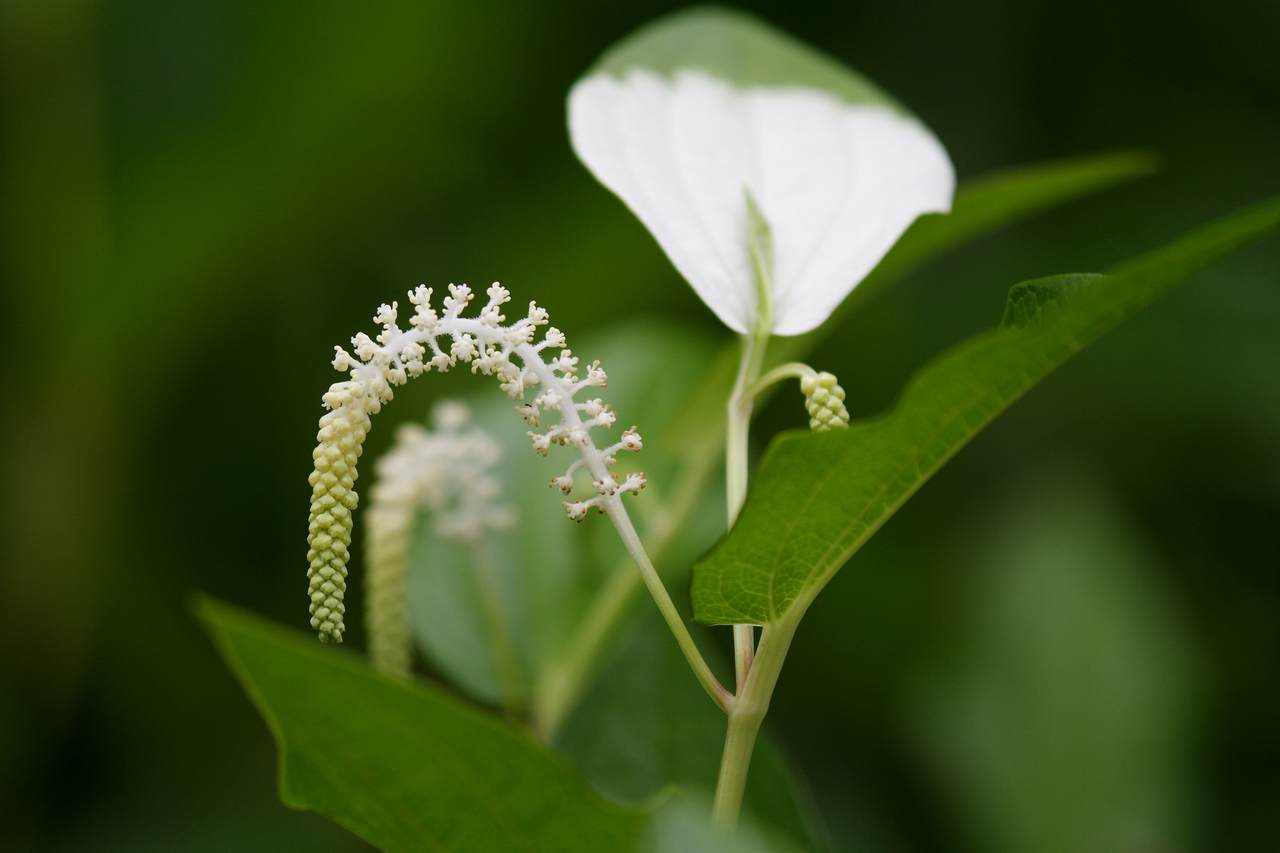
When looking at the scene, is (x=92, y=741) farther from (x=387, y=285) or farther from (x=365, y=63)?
(x=365, y=63)

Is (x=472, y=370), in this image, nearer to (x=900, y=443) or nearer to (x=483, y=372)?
(x=483, y=372)

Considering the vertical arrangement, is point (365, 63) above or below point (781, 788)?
above

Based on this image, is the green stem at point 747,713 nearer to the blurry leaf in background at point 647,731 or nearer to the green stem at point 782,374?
the green stem at point 782,374

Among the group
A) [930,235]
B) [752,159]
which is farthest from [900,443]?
[930,235]

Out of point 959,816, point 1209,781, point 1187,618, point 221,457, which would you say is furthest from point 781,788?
point 221,457

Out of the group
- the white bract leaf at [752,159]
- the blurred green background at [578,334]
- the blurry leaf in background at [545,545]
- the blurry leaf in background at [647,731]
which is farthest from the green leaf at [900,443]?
the blurred green background at [578,334]

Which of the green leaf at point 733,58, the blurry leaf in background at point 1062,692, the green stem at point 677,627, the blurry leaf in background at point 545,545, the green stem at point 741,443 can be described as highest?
the green leaf at point 733,58
